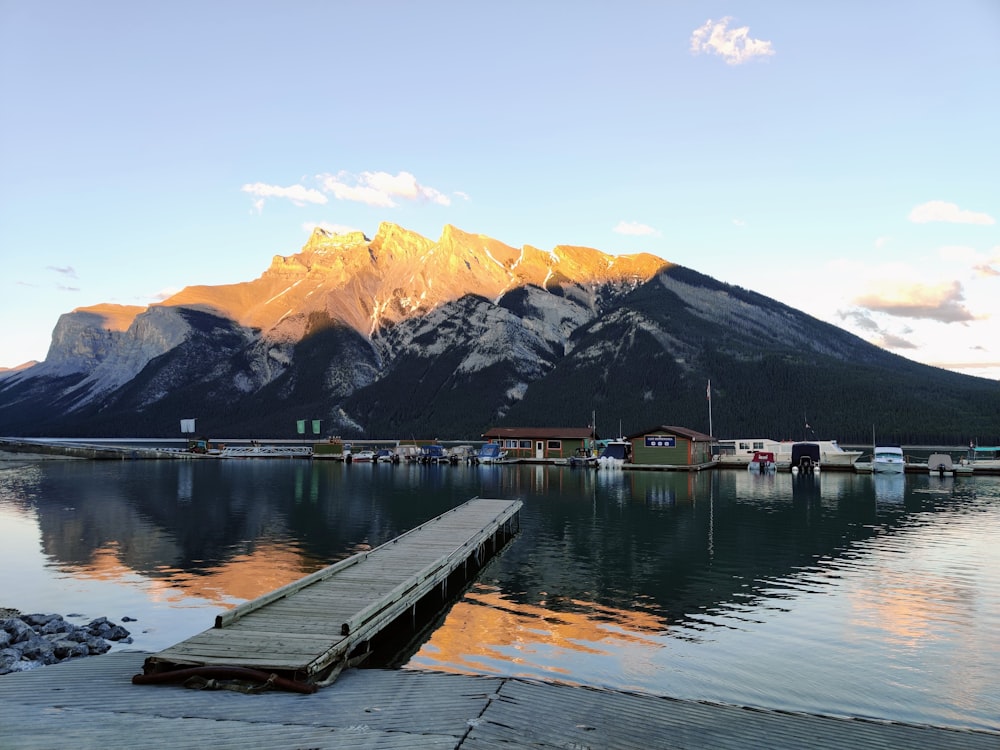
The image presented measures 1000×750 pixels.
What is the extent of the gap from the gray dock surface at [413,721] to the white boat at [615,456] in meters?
→ 107

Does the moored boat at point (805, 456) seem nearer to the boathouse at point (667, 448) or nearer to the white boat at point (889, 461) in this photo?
the white boat at point (889, 461)

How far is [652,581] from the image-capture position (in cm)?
3584

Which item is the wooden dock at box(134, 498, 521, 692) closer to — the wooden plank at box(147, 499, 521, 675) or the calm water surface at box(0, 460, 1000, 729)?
the wooden plank at box(147, 499, 521, 675)

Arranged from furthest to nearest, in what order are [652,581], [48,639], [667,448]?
[667,448]
[652,581]
[48,639]

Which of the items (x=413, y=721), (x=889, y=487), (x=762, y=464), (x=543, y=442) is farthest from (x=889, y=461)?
(x=413, y=721)

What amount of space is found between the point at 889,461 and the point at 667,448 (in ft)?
110

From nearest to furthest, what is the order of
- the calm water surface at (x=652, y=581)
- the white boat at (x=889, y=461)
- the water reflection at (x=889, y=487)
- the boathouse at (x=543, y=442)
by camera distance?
the calm water surface at (x=652, y=581) → the water reflection at (x=889, y=487) → the white boat at (x=889, y=461) → the boathouse at (x=543, y=442)

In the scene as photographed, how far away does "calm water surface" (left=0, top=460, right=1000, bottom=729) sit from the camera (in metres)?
22.6

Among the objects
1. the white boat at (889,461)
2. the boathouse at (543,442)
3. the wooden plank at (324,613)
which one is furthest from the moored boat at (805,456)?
the wooden plank at (324,613)

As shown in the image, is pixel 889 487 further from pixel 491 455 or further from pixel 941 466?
pixel 491 455

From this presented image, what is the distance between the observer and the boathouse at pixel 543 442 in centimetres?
14288

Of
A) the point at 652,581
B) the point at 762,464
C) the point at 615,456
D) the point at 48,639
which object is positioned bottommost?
the point at 762,464

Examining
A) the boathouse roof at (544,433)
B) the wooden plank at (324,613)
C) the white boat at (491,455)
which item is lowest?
the white boat at (491,455)

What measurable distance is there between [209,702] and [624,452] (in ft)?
386
